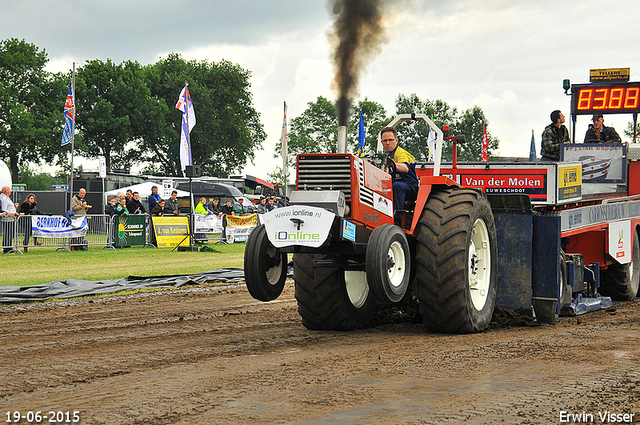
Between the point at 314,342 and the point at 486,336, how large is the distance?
1.68 m

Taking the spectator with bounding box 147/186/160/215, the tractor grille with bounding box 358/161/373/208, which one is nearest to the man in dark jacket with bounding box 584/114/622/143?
the tractor grille with bounding box 358/161/373/208

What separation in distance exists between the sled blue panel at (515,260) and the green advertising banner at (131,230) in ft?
53.5

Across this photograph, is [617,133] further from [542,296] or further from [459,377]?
[459,377]

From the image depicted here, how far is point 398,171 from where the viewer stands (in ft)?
24.3

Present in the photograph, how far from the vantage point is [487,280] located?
25.2 feet

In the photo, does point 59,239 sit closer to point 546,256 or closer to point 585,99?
point 585,99

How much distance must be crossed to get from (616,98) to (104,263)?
1151 cm

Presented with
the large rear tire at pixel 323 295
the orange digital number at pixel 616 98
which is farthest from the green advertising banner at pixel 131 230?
the large rear tire at pixel 323 295

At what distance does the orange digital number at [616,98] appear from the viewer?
12797 millimetres

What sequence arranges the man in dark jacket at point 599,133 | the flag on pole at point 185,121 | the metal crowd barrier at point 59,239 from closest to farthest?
the man in dark jacket at point 599,133
the metal crowd barrier at point 59,239
the flag on pole at point 185,121

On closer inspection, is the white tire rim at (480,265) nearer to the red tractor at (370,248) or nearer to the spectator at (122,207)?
the red tractor at (370,248)

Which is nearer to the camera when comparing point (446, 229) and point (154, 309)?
point (446, 229)

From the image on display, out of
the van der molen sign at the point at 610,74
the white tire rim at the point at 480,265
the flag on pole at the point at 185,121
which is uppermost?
the flag on pole at the point at 185,121

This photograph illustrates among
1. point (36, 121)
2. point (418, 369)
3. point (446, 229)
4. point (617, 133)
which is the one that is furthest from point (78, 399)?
point (36, 121)
